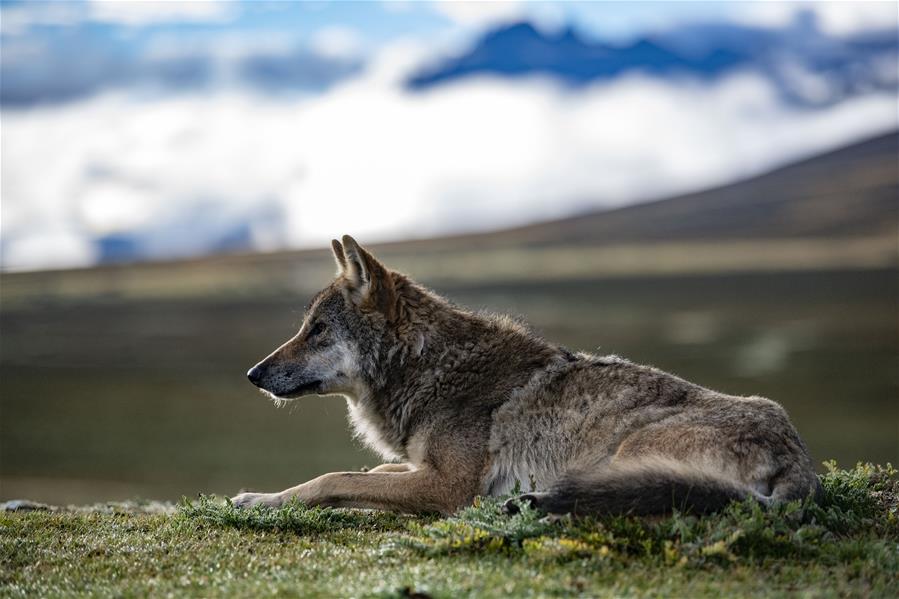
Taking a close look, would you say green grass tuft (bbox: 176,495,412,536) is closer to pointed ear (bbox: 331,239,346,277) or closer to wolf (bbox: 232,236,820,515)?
wolf (bbox: 232,236,820,515)

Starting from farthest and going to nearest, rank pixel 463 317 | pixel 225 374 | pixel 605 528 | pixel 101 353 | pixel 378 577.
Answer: pixel 101 353 < pixel 225 374 < pixel 463 317 < pixel 605 528 < pixel 378 577

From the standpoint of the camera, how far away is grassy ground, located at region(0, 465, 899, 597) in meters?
7.32

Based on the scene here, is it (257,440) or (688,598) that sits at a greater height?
(688,598)

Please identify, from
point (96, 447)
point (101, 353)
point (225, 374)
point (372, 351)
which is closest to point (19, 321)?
point (101, 353)

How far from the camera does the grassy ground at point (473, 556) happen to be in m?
7.32

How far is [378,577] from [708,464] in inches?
115

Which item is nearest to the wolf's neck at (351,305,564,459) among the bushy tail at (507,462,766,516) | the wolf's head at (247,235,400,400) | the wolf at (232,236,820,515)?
the wolf at (232,236,820,515)

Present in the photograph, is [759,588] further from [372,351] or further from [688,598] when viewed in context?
[372,351]

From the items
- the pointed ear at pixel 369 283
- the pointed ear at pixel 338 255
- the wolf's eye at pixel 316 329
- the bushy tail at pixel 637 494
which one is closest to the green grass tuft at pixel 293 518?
the bushy tail at pixel 637 494

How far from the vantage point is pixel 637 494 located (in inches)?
327

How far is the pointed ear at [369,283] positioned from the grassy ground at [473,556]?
228 cm

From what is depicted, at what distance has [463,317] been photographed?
11156 millimetres

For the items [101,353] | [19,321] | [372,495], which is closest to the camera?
[372,495]

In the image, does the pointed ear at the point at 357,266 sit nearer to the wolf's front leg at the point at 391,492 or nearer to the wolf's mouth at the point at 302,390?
the wolf's mouth at the point at 302,390
